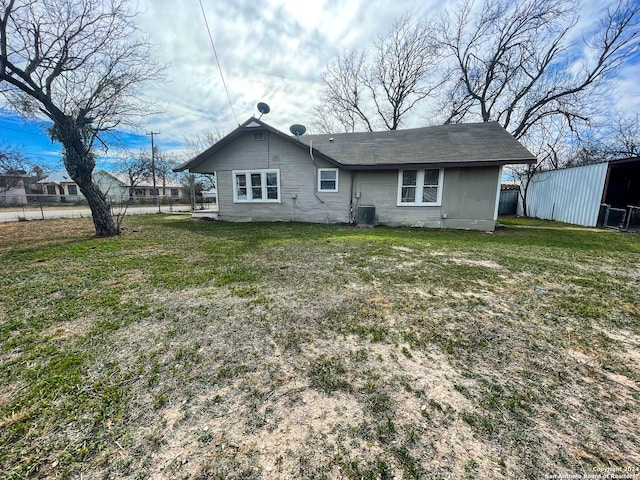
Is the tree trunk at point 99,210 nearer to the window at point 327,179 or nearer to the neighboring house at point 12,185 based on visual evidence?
the window at point 327,179

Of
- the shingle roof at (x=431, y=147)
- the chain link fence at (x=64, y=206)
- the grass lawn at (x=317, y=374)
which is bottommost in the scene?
the grass lawn at (x=317, y=374)

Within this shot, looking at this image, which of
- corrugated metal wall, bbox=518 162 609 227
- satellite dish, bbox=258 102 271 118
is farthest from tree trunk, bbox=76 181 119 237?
corrugated metal wall, bbox=518 162 609 227

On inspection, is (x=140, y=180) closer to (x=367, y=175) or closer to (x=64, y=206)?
(x=64, y=206)

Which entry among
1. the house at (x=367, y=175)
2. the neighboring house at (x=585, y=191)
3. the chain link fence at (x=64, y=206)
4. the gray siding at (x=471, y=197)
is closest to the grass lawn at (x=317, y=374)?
the gray siding at (x=471, y=197)

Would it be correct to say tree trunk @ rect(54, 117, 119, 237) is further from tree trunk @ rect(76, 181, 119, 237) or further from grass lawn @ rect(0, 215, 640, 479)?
grass lawn @ rect(0, 215, 640, 479)

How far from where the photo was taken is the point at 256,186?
40.0 feet

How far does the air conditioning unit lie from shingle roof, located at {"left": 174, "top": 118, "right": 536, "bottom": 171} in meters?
1.60

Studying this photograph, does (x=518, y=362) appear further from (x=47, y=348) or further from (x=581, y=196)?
(x=581, y=196)

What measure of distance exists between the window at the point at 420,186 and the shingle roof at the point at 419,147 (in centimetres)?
55

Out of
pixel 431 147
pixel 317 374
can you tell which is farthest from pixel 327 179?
pixel 317 374

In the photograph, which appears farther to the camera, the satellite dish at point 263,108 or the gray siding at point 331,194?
the satellite dish at point 263,108

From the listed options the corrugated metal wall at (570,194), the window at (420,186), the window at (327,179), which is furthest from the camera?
the corrugated metal wall at (570,194)

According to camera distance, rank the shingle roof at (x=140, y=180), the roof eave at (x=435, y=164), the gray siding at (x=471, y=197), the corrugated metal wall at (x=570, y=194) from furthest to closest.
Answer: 1. the shingle roof at (x=140, y=180)
2. the corrugated metal wall at (x=570, y=194)
3. the gray siding at (x=471, y=197)
4. the roof eave at (x=435, y=164)

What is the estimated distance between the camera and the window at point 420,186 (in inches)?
408
